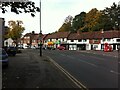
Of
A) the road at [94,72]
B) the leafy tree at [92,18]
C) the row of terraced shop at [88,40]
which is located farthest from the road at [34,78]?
the leafy tree at [92,18]

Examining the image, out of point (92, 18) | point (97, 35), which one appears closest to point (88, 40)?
point (97, 35)

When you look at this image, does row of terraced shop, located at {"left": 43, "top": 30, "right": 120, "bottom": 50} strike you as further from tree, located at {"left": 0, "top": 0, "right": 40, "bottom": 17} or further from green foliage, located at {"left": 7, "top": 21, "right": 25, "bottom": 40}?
tree, located at {"left": 0, "top": 0, "right": 40, "bottom": 17}

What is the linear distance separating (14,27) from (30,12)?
9683 centimetres

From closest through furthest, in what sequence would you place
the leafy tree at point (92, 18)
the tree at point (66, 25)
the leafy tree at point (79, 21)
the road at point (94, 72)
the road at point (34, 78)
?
the road at point (34, 78), the road at point (94, 72), the leafy tree at point (92, 18), the leafy tree at point (79, 21), the tree at point (66, 25)

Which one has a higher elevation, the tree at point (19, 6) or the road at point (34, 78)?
the tree at point (19, 6)

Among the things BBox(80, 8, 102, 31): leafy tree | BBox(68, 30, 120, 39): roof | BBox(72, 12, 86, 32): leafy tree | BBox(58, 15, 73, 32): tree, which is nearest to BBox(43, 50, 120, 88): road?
BBox(68, 30, 120, 39): roof

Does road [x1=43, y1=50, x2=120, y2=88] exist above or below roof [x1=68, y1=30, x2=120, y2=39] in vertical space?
below

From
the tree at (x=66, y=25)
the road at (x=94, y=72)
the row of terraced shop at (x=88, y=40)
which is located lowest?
the road at (x=94, y=72)

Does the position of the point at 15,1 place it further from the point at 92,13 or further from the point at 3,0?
the point at 92,13

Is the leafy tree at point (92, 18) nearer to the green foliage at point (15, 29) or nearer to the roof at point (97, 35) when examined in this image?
the roof at point (97, 35)

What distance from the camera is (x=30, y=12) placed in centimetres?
1789

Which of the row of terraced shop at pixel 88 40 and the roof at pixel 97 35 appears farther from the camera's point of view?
the roof at pixel 97 35

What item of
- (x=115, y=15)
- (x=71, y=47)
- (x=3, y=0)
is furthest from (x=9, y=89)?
(x=115, y=15)

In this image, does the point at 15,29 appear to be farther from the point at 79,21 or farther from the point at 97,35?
the point at 79,21
